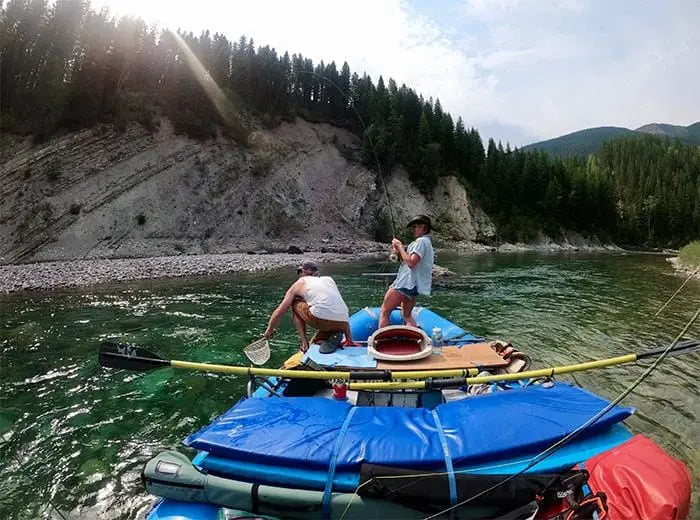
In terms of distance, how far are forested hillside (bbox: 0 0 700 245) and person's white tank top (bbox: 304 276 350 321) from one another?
336 inches

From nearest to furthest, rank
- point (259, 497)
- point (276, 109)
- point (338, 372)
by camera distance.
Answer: point (259, 497), point (338, 372), point (276, 109)

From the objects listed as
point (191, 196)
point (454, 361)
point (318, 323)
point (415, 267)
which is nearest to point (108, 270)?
point (191, 196)

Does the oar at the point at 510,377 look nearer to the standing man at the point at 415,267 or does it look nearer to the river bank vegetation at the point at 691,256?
the standing man at the point at 415,267

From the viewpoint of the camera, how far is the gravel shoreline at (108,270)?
20672mm

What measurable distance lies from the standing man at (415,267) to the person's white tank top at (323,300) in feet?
4.37

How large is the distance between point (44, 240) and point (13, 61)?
25.1 meters

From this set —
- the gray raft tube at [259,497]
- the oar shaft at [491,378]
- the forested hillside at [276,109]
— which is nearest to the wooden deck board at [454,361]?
the oar shaft at [491,378]

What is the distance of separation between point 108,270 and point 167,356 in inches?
717

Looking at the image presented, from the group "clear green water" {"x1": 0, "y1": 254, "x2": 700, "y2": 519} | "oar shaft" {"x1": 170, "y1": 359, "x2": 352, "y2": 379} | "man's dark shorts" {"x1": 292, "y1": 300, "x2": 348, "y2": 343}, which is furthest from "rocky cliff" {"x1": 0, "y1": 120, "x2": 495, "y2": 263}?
"oar shaft" {"x1": 170, "y1": 359, "x2": 352, "y2": 379}

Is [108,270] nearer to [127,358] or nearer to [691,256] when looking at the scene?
[127,358]

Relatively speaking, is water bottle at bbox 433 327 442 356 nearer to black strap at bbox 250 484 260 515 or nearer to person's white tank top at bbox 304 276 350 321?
person's white tank top at bbox 304 276 350 321

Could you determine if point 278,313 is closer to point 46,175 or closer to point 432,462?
point 432,462

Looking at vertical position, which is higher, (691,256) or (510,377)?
(510,377)

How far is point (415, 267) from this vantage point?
24.8 feet
